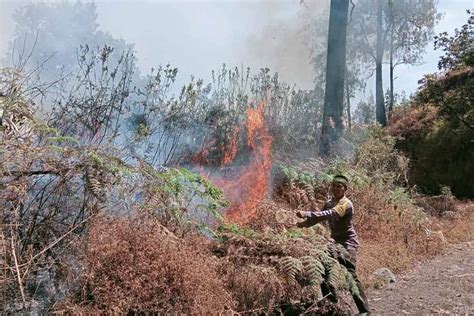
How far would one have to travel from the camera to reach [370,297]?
607 cm

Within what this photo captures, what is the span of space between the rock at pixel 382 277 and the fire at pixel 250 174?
1815 mm

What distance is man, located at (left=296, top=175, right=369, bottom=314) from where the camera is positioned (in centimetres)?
506

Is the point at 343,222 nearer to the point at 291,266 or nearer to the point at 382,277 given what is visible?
the point at 291,266

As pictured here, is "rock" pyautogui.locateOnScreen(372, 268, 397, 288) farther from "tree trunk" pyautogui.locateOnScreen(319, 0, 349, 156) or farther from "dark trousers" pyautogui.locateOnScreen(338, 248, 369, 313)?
"tree trunk" pyautogui.locateOnScreen(319, 0, 349, 156)

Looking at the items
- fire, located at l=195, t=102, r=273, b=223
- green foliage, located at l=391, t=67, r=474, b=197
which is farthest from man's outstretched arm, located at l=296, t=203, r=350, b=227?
green foliage, located at l=391, t=67, r=474, b=197

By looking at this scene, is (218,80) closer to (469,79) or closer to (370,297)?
(370,297)

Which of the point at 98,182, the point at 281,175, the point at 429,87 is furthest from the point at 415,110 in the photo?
the point at 98,182

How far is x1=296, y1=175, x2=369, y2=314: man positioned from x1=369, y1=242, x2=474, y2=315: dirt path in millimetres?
604

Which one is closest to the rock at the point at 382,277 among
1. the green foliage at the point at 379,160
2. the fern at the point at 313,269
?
the fern at the point at 313,269

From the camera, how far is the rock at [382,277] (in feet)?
21.3

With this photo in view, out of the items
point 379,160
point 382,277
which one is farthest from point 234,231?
point 379,160

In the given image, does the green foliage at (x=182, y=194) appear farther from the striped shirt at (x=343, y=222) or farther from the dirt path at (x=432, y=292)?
the dirt path at (x=432, y=292)

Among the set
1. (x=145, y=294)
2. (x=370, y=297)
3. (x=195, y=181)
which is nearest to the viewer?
(x=145, y=294)

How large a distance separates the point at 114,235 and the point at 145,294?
50 centimetres
